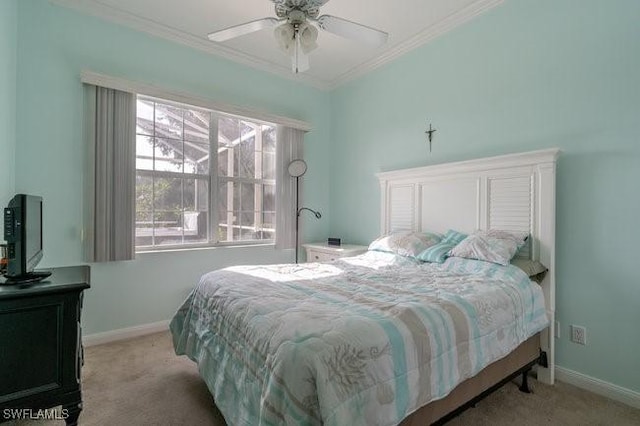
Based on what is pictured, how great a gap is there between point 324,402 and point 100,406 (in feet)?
5.51

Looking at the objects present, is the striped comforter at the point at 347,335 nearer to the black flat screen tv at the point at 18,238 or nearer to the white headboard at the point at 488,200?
the white headboard at the point at 488,200

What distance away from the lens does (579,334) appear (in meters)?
2.19

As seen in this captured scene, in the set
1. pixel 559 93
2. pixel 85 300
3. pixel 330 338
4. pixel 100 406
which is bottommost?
pixel 100 406

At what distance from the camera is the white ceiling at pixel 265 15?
2.72 metres

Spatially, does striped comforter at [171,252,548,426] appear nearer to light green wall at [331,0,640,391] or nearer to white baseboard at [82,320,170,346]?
light green wall at [331,0,640,391]

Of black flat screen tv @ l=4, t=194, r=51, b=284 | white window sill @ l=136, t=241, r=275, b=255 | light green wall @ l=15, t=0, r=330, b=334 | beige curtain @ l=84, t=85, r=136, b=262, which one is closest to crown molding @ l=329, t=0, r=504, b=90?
light green wall @ l=15, t=0, r=330, b=334

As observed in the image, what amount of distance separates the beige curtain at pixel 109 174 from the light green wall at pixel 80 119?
12cm

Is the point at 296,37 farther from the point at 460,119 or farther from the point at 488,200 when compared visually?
the point at 488,200

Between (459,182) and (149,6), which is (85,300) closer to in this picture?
(149,6)

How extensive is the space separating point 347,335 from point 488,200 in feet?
6.49

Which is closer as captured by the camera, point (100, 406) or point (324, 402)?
point (324, 402)

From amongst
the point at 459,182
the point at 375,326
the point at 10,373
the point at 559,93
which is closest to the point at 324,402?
the point at 375,326

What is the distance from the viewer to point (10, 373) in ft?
4.65

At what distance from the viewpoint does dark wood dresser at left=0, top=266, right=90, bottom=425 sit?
1.40m
